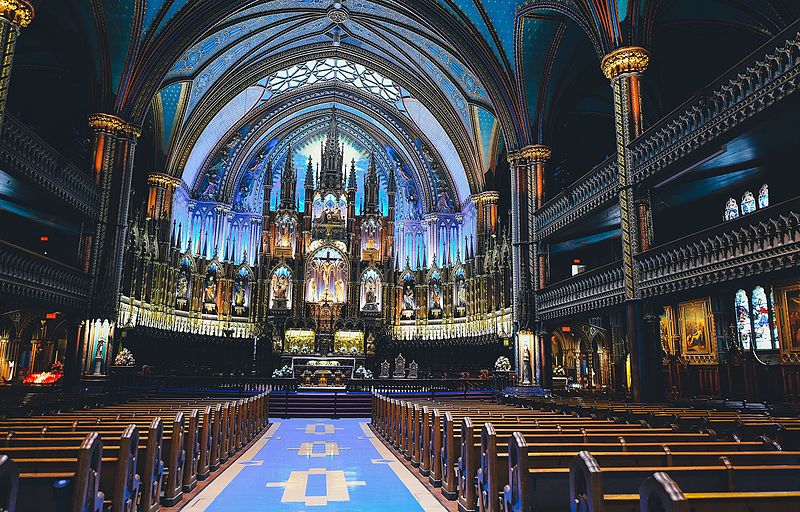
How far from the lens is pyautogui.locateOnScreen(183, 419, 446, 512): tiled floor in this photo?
673 centimetres

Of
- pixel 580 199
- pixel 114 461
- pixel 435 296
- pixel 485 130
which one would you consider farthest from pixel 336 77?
pixel 114 461

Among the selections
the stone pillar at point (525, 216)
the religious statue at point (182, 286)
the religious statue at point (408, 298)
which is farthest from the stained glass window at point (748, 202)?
the religious statue at point (182, 286)

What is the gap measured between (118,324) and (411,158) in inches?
786

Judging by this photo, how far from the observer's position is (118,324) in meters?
21.3

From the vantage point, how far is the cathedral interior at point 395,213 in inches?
520

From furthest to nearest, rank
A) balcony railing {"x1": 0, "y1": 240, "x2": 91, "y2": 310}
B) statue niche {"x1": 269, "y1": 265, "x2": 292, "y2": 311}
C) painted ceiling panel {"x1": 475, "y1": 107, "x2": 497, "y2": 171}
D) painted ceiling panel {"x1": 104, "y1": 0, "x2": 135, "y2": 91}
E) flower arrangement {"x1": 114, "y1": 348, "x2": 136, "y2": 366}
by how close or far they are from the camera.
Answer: statue niche {"x1": 269, "y1": 265, "x2": 292, "y2": 311}
painted ceiling panel {"x1": 475, "y1": 107, "x2": 497, "y2": 171}
flower arrangement {"x1": 114, "y1": 348, "x2": 136, "y2": 366}
painted ceiling panel {"x1": 104, "y1": 0, "x2": 135, "y2": 91}
balcony railing {"x1": 0, "y1": 240, "x2": 91, "y2": 310}

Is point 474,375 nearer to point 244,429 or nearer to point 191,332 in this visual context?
point 191,332

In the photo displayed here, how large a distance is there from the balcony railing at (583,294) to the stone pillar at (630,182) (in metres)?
0.69

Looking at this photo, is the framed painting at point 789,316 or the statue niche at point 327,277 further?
the statue niche at point 327,277

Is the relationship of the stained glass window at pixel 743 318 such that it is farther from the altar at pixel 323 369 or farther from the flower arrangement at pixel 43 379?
the flower arrangement at pixel 43 379

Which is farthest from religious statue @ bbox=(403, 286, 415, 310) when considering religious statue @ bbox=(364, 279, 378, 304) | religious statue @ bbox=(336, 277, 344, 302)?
religious statue @ bbox=(336, 277, 344, 302)

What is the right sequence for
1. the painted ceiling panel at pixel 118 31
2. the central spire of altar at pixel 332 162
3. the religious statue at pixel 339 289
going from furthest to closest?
the central spire of altar at pixel 332 162 < the religious statue at pixel 339 289 < the painted ceiling panel at pixel 118 31

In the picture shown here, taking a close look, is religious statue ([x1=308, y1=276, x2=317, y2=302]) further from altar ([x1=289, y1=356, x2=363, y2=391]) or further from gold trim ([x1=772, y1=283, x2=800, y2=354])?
gold trim ([x1=772, y1=283, x2=800, y2=354])

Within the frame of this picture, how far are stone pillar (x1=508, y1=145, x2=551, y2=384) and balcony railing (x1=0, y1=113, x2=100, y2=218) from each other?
16156 millimetres
